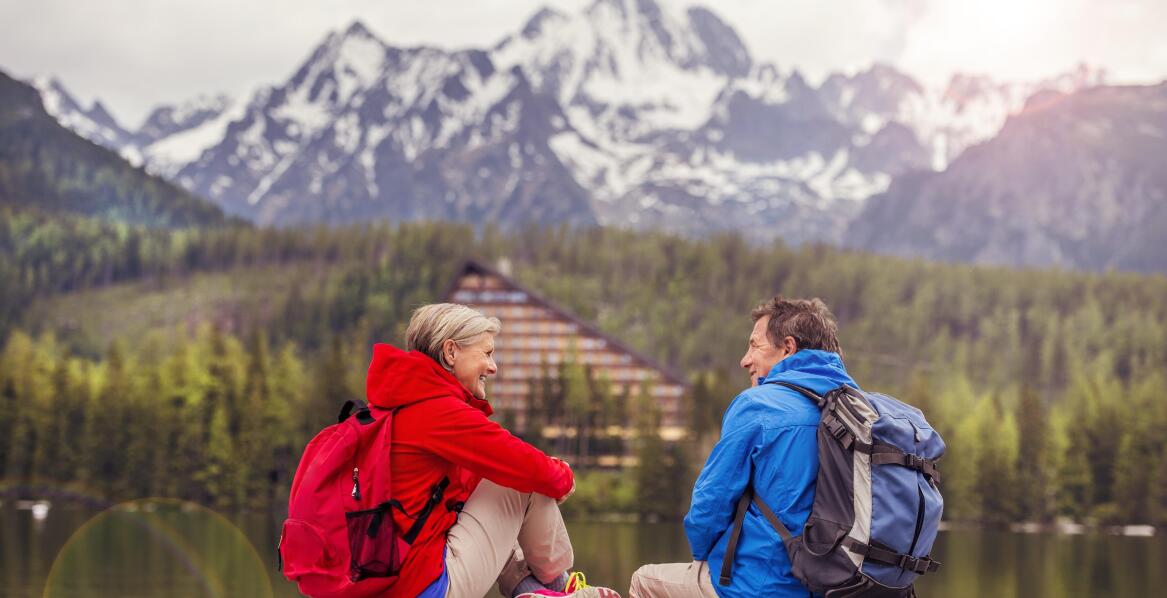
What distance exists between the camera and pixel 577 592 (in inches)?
282

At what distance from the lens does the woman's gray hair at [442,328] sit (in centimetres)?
744

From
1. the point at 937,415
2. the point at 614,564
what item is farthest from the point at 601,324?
the point at 614,564

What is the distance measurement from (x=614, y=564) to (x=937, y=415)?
196ft

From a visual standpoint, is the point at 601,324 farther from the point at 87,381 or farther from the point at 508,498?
the point at 508,498

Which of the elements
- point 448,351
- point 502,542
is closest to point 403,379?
point 448,351

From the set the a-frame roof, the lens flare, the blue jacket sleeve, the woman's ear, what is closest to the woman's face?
the woman's ear

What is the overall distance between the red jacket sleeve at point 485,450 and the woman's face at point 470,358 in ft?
0.79

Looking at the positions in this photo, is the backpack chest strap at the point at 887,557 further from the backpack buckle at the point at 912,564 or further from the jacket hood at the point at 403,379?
the jacket hood at the point at 403,379

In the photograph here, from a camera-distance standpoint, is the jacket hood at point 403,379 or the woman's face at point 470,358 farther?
the woman's face at point 470,358

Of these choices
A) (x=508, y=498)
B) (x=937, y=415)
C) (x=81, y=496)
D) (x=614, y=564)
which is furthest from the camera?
(x=937, y=415)

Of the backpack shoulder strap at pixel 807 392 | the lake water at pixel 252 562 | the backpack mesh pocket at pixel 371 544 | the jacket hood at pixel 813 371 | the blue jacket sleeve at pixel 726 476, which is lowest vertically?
the lake water at pixel 252 562

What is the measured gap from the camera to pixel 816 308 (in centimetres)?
765

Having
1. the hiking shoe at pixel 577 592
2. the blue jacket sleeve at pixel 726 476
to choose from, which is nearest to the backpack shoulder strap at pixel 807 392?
the blue jacket sleeve at pixel 726 476

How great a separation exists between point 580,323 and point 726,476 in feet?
352
